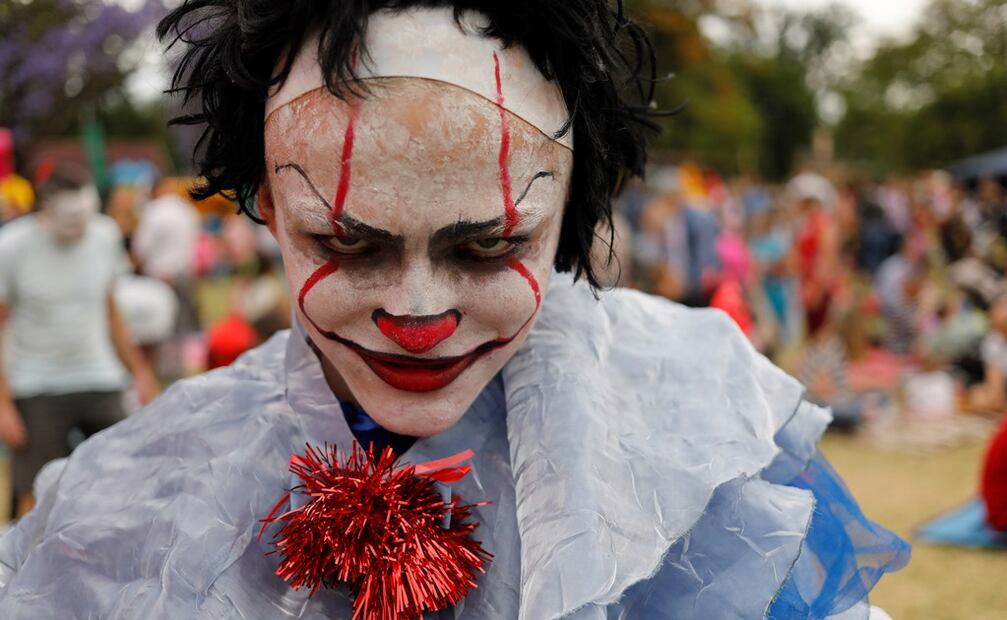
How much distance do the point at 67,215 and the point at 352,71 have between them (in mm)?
3272

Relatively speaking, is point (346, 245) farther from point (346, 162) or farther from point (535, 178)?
point (535, 178)

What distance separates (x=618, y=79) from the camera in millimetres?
1676

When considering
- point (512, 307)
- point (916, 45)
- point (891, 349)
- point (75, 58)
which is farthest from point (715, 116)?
point (512, 307)

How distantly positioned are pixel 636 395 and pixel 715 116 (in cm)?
3173

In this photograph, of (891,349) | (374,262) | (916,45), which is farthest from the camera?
(916,45)

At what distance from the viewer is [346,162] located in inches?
56.4

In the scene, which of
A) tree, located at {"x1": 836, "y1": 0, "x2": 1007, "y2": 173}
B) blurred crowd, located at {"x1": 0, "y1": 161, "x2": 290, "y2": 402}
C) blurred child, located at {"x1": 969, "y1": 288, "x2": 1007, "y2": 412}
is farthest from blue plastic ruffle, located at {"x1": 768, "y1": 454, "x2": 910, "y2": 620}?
tree, located at {"x1": 836, "y1": 0, "x2": 1007, "y2": 173}

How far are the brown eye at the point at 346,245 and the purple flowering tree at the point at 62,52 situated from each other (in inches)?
75.2

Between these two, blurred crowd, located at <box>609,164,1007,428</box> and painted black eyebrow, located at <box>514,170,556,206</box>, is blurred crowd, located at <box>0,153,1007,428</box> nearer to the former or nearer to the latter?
blurred crowd, located at <box>609,164,1007,428</box>

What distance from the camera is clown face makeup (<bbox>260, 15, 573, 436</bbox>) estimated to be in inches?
56.1

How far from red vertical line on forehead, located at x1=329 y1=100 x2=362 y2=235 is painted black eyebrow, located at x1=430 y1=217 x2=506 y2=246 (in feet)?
0.44

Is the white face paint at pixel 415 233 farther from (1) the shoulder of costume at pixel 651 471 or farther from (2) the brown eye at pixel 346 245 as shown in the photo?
(1) the shoulder of costume at pixel 651 471

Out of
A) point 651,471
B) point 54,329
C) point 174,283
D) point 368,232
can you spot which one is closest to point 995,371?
point 54,329

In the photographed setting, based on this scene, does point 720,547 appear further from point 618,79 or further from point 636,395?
point 618,79
